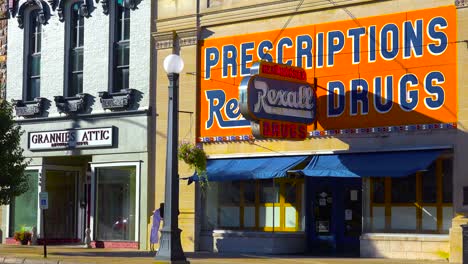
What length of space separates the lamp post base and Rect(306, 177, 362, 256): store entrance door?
814 cm

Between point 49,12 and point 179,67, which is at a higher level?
point 49,12

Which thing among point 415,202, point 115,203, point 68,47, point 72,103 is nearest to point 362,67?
point 415,202

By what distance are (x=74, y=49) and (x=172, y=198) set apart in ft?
46.3

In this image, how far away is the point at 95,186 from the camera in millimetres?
30578

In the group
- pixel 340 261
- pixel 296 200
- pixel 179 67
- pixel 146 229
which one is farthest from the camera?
pixel 146 229

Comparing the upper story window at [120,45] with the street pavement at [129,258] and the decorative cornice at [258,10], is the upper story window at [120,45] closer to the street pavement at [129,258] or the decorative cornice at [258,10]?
the decorative cornice at [258,10]

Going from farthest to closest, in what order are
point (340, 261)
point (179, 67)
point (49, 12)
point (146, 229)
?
point (49, 12)
point (146, 229)
point (340, 261)
point (179, 67)

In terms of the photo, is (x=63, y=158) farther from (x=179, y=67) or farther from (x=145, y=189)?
(x=179, y=67)

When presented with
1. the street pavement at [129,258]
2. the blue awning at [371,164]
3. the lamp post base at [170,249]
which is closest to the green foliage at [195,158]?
the street pavement at [129,258]

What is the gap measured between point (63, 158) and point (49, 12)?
17.3 ft

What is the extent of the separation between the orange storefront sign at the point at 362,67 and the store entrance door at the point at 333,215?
86.3 inches

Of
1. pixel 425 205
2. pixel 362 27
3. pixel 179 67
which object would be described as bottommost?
pixel 425 205

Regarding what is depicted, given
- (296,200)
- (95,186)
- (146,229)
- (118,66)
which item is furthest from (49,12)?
(296,200)

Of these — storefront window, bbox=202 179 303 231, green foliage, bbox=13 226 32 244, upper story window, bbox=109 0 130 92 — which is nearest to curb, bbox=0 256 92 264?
storefront window, bbox=202 179 303 231
